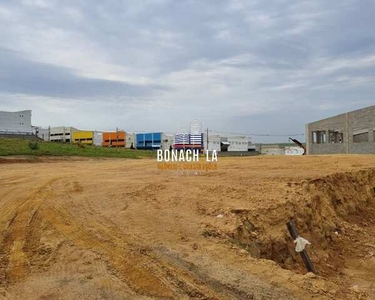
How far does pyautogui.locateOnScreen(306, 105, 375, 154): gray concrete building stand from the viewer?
27.5m

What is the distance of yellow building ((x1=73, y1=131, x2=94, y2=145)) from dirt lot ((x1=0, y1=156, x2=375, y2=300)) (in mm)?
52513

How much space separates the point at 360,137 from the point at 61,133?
53.6 m

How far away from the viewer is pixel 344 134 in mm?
30906

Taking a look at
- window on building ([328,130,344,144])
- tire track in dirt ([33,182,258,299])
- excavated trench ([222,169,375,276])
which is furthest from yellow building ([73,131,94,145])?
tire track in dirt ([33,182,258,299])

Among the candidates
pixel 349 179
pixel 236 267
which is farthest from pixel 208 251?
pixel 349 179

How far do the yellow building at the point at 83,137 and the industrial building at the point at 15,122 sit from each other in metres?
9.02

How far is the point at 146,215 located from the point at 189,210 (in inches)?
37.1

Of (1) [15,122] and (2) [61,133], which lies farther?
(2) [61,133]

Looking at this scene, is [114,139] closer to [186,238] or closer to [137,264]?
[186,238]

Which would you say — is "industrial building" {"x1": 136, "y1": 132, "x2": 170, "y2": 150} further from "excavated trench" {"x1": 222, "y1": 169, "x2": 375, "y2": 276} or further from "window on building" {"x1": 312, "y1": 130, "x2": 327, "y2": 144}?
"excavated trench" {"x1": 222, "y1": 169, "x2": 375, "y2": 276}

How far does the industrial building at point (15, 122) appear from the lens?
5356 cm

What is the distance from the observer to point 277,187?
947 centimetres

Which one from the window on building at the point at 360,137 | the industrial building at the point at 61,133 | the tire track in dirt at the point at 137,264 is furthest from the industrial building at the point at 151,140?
the tire track in dirt at the point at 137,264

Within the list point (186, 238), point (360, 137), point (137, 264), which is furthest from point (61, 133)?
point (137, 264)
